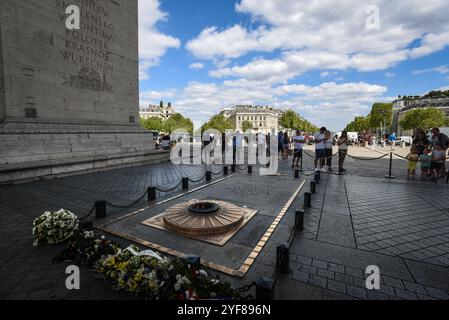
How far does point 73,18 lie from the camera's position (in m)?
11.3

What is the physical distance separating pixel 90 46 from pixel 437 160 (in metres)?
18.0

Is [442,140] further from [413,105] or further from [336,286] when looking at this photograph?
[413,105]

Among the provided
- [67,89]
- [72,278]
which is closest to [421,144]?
[72,278]

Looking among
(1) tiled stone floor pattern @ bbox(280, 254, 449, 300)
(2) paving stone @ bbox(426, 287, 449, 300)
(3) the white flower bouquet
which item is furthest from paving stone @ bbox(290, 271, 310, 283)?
(3) the white flower bouquet

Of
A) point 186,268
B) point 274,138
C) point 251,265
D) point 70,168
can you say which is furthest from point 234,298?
point 274,138

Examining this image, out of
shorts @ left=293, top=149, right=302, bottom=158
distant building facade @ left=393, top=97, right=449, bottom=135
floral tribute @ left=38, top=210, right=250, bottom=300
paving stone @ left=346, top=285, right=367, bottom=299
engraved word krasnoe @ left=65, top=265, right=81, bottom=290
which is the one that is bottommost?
paving stone @ left=346, top=285, right=367, bottom=299

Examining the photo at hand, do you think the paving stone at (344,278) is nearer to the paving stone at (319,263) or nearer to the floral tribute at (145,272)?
→ the paving stone at (319,263)

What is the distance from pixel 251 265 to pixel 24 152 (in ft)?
34.6

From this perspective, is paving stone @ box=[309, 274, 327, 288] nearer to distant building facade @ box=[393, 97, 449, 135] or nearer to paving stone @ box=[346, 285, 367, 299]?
paving stone @ box=[346, 285, 367, 299]

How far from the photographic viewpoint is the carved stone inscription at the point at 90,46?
36.8 feet

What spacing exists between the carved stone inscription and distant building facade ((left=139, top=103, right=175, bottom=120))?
11147 cm

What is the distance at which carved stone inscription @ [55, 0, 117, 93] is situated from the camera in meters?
11.2

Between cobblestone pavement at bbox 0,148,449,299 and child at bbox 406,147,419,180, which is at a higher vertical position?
child at bbox 406,147,419,180

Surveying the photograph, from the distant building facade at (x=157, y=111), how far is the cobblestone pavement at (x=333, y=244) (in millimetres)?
119693
